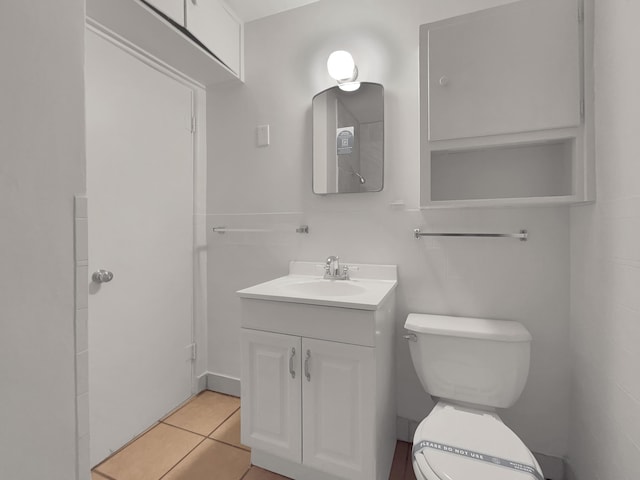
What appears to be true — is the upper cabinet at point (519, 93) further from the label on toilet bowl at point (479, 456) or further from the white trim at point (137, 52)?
the white trim at point (137, 52)

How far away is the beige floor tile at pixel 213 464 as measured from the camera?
1.41 m

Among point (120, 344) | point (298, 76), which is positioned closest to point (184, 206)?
point (120, 344)

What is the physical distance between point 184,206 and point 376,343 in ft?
4.61

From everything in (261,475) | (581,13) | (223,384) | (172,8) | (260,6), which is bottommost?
(261,475)

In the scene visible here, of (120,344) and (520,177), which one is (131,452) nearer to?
(120,344)

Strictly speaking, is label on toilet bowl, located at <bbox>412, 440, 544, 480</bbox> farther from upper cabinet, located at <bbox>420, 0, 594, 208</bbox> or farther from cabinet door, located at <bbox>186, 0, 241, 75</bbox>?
cabinet door, located at <bbox>186, 0, 241, 75</bbox>

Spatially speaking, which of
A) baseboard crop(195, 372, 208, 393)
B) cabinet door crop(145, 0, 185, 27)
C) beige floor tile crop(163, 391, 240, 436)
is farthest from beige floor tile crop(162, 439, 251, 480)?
cabinet door crop(145, 0, 185, 27)

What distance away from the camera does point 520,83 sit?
1.18 metres

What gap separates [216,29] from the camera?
1737 mm

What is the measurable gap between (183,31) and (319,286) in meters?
1.40

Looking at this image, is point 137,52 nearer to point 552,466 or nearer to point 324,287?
point 324,287

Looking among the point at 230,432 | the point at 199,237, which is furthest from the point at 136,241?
the point at 230,432

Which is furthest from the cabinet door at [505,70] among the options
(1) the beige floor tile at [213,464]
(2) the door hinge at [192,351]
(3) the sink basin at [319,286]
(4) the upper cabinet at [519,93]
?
(2) the door hinge at [192,351]

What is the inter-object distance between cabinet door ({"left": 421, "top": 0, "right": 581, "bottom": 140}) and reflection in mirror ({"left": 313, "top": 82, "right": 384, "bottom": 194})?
37 cm
